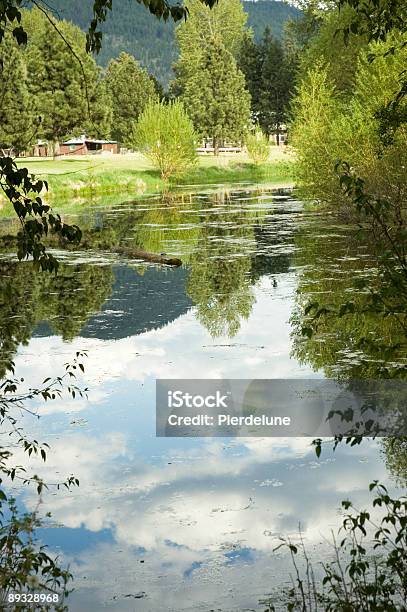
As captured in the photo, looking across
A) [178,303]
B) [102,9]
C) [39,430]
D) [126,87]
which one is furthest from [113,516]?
[126,87]

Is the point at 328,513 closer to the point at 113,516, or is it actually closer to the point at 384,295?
the point at 113,516

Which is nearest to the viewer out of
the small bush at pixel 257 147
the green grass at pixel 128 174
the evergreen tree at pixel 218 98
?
the green grass at pixel 128 174

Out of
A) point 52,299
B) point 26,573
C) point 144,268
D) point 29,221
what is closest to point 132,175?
point 144,268

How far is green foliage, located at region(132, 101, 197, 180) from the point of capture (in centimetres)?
6512

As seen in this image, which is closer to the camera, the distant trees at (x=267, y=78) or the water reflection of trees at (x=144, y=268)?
the water reflection of trees at (x=144, y=268)

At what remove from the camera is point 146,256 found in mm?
26391

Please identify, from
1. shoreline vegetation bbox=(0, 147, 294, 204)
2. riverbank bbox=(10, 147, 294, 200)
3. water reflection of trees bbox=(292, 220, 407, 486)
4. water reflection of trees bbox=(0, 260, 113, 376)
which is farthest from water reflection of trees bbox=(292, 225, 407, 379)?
riverbank bbox=(10, 147, 294, 200)

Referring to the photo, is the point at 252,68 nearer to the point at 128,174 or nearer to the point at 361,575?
the point at 128,174

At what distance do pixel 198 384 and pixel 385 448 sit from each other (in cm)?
366

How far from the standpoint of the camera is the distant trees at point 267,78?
92.6m

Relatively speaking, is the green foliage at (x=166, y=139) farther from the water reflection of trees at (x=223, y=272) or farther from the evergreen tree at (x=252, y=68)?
the evergreen tree at (x=252, y=68)

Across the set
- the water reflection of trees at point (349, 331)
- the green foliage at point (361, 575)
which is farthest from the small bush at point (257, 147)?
the green foliage at point (361, 575)

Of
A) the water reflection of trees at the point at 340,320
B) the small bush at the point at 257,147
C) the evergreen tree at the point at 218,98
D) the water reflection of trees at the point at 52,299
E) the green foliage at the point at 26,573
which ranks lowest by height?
the water reflection of trees at the point at 52,299

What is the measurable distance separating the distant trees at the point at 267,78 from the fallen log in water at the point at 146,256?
2653 inches
